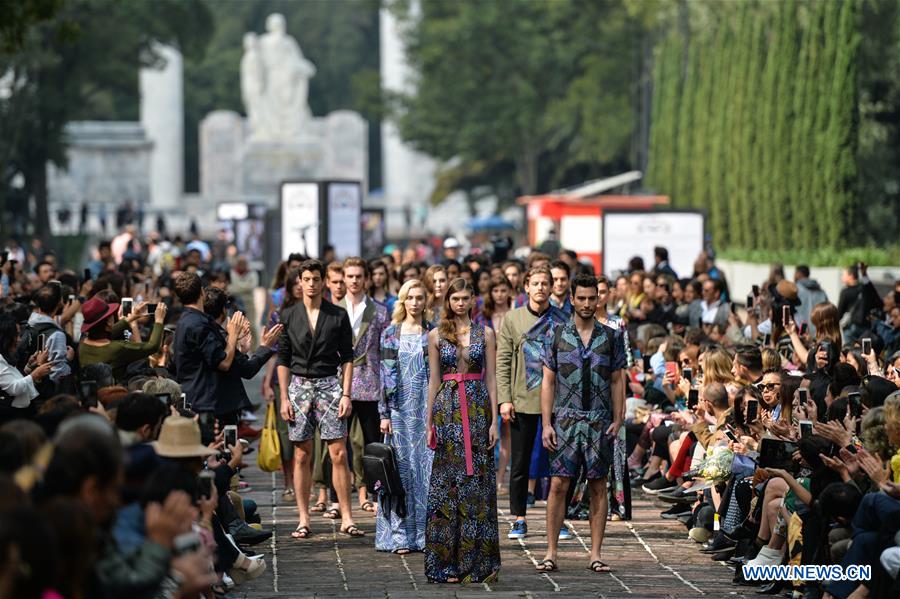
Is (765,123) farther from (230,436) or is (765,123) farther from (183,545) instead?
(183,545)

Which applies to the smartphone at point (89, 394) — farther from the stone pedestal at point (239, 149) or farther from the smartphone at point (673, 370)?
the stone pedestal at point (239, 149)

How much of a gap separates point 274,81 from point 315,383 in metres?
57.7

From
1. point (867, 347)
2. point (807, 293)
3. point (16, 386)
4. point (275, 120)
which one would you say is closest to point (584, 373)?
point (867, 347)

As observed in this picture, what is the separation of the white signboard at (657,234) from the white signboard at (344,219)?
393 cm

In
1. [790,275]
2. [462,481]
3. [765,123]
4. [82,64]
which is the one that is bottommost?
[462,481]

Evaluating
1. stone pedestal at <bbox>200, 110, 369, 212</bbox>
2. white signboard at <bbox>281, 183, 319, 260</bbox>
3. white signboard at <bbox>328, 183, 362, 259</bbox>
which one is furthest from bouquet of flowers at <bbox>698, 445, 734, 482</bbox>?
stone pedestal at <bbox>200, 110, 369, 212</bbox>

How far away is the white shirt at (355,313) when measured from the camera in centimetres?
1419

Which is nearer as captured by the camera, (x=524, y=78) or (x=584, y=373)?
(x=584, y=373)

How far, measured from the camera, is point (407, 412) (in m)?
12.9

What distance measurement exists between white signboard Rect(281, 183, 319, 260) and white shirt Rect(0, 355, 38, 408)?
17.6 metres

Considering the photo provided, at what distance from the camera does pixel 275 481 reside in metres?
16.7

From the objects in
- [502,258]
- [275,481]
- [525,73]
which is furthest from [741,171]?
[275,481]

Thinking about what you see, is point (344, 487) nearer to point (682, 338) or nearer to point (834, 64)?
point (682, 338)

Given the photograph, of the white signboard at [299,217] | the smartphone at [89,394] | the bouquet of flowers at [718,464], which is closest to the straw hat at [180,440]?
the smartphone at [89,394]
